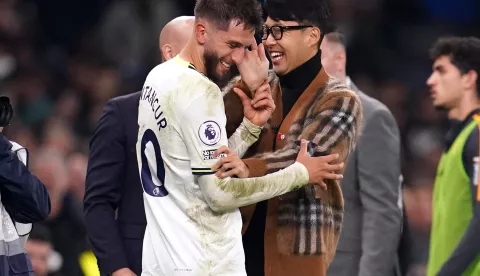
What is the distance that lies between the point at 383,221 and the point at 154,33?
544 centimetres

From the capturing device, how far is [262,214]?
14.4ft

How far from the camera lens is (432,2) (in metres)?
12.2

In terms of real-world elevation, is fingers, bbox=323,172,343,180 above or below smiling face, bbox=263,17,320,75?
below

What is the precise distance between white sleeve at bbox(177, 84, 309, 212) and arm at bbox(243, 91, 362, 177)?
0.12m

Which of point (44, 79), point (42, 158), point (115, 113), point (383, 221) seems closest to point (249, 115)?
point (115, 113)

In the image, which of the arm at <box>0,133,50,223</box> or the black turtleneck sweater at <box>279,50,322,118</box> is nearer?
the arm at <box>0,133,50,223</box>

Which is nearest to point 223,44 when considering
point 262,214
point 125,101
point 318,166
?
point 318,166

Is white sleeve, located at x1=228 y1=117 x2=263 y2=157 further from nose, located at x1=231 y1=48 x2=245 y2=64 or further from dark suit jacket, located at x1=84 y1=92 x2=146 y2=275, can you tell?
dark suit jacket, located at x1=84 y1=92 x2=146 y2=275

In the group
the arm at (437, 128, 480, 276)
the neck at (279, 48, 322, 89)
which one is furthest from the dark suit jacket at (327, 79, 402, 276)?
the neck at (279, 48, 322, 89)

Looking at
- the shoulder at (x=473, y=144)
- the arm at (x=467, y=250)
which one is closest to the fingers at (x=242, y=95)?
the arm at (x=467, y=250)

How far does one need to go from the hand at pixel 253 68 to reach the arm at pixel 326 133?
0.79 feet

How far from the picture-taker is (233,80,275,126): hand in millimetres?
4207

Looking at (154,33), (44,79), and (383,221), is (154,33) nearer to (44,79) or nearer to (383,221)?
(44,79)

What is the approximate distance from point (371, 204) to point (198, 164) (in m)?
1.98
